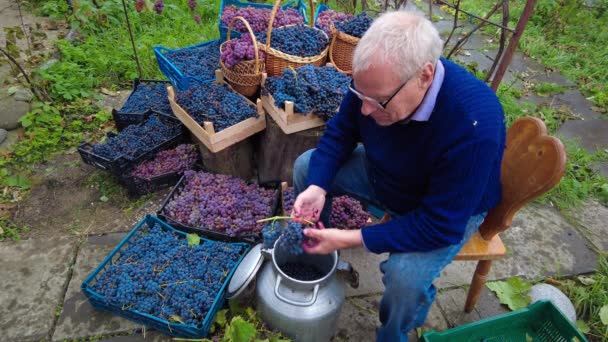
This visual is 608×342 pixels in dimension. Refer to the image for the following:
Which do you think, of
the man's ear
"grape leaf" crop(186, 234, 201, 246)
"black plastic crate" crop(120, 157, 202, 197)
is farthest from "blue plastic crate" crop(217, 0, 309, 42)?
the man's ear

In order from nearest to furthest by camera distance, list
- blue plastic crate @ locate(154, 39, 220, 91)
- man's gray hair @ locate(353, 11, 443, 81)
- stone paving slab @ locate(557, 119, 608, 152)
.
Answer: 1. man's gray hair @ locate(353, 11, 443, 81)
2. blue plastic crate @ locate(154, 39, 220, 91)
3. stone paving slab @ locate(557, 119, 608, 152)

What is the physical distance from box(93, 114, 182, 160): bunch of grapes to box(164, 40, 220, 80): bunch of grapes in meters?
0.52

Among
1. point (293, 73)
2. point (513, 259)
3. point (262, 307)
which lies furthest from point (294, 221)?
point (513, 259)

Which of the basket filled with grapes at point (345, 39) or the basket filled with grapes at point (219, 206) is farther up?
the basket filled with grapes at point (345, 39)

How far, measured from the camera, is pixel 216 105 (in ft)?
8.86

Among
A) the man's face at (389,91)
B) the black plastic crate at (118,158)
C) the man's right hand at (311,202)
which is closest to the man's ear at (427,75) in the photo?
the man's face at (389,91)

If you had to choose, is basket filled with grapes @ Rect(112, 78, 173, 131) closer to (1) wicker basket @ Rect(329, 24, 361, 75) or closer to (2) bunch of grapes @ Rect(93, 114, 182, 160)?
(2) bunch of grapes @ Rect(93, 114, 182, 160)

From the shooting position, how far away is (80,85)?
3900mm

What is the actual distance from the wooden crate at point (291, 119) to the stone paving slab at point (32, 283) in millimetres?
1645

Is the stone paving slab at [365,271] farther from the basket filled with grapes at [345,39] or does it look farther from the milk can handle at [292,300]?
the basket filled with grapes at [345,39]

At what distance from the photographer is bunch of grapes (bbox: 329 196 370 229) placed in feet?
8.38

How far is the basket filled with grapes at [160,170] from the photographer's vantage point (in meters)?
2.84

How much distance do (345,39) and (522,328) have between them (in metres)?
2.19

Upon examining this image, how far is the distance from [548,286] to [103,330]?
8.63 feet
